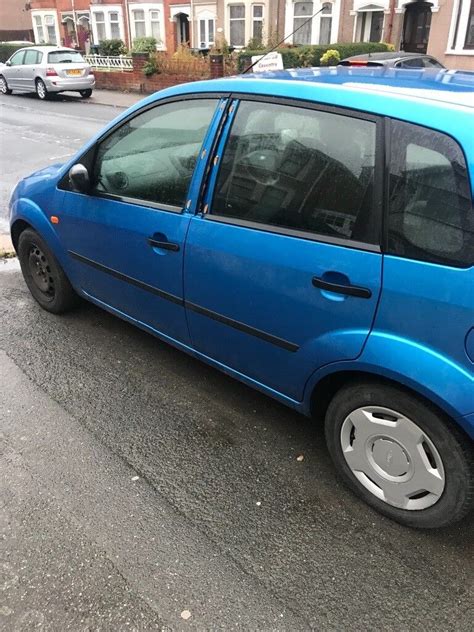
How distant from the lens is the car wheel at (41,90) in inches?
757

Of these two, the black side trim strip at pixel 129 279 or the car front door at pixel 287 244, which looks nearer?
the car front door at pixel 287 244

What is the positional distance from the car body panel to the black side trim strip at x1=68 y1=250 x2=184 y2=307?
0.48ft

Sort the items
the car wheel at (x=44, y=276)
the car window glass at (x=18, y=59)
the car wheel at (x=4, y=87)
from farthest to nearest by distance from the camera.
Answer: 1. the car wheel at (x=4, y=87)
2. the car window glass at (x=18, y=59)
3. the car wheel at (x=44, y=276)

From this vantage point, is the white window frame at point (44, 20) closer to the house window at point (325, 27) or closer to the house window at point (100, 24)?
the house window at point (100, 24)

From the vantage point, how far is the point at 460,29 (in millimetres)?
19188

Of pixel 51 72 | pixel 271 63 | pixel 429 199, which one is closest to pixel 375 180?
pixel 429 199

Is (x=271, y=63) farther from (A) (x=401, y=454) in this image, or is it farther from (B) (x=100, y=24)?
(B) (x=100, y=24)

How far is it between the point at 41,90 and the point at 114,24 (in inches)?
689

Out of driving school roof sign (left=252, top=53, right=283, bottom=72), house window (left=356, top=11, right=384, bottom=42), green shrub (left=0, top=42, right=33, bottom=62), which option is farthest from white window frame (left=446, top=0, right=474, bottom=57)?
green shrub (left=0, top=42, right=33, bottom=62)

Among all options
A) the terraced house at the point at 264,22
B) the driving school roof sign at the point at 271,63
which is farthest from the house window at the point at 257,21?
the driving school roof sign at the point at 271,63

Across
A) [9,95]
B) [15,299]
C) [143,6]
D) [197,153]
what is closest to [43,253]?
[15,299]

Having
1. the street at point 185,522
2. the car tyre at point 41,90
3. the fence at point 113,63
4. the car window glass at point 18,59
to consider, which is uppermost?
the car window glass at point 18,59

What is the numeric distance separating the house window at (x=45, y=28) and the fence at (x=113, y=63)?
17956 millimetres

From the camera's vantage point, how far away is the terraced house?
19.5 metres
